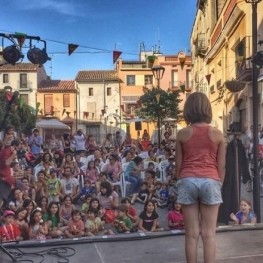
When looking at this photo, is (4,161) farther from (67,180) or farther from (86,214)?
(67,180)

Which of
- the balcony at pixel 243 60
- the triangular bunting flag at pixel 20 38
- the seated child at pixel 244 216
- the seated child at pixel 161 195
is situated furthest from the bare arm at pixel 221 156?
the balcony at pixel 243 60

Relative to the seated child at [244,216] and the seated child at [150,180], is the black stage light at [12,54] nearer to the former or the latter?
the seated child at [150,180]

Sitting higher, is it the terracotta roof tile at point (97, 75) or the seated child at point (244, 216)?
the terracotta roof tile at point (97, 75)

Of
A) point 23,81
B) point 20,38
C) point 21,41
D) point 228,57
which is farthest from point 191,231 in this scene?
point 23,81

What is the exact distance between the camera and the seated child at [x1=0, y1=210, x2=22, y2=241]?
248 inches

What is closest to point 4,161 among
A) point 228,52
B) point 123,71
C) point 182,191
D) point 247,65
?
point 182,191

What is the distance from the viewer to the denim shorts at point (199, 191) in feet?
11.5

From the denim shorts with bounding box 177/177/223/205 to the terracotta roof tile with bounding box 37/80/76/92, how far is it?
5052 cm

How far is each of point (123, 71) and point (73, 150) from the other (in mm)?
40131

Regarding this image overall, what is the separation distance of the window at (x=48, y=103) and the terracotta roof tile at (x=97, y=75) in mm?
3751

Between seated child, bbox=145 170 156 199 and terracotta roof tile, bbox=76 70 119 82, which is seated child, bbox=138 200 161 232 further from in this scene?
Result: terracotta roof tile, bbox=76 70 119 82

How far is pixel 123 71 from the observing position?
52719 millimetres

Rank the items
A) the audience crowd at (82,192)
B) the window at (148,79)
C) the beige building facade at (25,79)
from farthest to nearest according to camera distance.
A: the beige building facade at (25,79) → the window at (148,79) → the audience crowd at (82,192)

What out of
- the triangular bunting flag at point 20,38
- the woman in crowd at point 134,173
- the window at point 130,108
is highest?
the window at point 130,108
